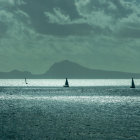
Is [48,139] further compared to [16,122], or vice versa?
[16,122]

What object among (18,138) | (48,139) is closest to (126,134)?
(48,139)

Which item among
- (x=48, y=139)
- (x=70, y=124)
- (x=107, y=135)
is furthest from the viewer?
(x=70, y=124)

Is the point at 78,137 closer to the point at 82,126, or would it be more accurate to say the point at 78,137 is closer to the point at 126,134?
the point at 126,134

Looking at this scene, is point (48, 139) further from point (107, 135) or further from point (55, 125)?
point (55, 125)

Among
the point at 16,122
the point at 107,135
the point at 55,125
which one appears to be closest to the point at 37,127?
the point at 55,125

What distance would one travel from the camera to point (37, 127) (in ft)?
147

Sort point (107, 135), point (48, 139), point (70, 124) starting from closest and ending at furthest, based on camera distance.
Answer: point (48, 139) → point (107, 135) → point (70, 124)

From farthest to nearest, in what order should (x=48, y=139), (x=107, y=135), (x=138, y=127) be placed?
(x=138, y=127) < (x=107, y=135) < (x=48, y=139)

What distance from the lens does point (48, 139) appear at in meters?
36.2

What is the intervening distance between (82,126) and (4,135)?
1037 centimetres

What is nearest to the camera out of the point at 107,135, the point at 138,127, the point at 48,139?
the point at 48,139

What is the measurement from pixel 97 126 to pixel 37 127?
6987 millimetres

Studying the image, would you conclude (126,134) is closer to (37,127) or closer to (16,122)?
(37,127)

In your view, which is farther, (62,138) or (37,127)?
(37,127)
